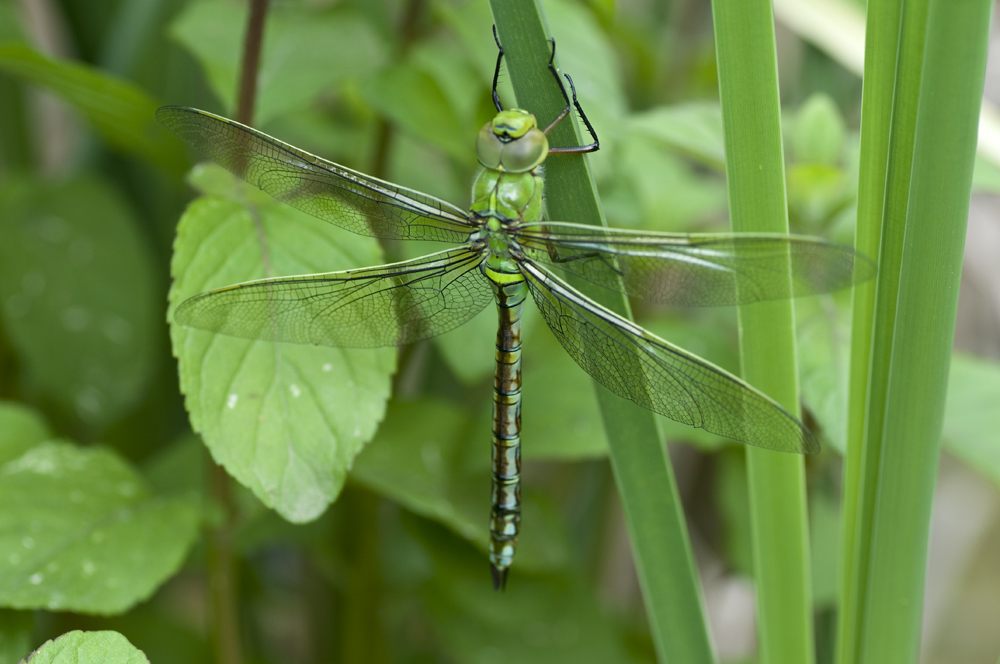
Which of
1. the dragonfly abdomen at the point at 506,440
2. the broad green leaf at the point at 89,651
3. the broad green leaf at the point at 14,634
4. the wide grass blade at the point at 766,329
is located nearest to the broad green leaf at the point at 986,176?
the wide grass blade at the point at 766,329

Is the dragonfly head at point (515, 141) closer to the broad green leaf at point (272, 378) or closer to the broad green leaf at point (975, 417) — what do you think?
the broad green leaf at point (272, 378)

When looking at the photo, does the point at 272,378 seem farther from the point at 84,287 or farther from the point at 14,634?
the point at 84,287

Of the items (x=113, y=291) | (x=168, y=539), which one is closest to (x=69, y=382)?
(x=113, y=291)

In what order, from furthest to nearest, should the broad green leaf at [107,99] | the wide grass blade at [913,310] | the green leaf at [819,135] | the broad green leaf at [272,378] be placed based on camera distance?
the green leaf at [819,135] < the broad green leaf at [107,99] < the broad green leaf at [272,378] < the wide grass blade at [913,310]

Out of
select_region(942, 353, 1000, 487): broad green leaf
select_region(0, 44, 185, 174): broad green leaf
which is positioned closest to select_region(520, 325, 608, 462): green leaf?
select_region(942, 353, 1000, 487): broad green leaf

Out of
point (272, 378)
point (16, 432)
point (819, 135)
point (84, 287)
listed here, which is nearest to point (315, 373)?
point (272, 378)
